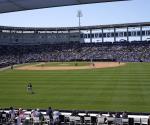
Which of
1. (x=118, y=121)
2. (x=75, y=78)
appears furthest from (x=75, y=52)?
(x=118, y=121)

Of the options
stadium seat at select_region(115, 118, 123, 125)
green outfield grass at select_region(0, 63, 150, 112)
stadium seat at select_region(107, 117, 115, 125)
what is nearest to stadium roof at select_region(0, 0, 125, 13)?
stadium seat at select_region(115, 118, 123, 125)

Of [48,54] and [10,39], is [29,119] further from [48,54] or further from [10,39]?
[10,39]

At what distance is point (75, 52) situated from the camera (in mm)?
114688

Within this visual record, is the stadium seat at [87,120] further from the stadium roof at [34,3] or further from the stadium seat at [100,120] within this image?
the stadium roof at [34,3]

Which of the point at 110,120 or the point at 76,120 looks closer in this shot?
the point at 110,120

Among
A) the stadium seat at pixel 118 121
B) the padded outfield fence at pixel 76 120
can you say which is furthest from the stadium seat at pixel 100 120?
the stadium seat at pixel 118 121

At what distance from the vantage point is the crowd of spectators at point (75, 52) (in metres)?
98.9

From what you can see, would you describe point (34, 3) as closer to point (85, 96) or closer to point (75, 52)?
point (85, 96)

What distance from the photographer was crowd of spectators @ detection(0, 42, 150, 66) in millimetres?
98938

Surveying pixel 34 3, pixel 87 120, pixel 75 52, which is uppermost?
pixel 75 52

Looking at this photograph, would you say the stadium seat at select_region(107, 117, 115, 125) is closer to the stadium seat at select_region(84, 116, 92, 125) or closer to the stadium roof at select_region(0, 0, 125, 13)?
the stadium seat at select_region(84, 116, 92, 125)

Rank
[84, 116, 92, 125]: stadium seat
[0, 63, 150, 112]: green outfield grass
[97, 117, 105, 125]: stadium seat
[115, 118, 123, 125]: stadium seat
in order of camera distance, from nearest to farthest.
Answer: [115, 118, 123, 125]: stadium seat → [97, 117, 105, 125]: stadium seat → [84, 116, 92, 125]: stadium seat → [0, 63, 150, 112]: green outfield grass

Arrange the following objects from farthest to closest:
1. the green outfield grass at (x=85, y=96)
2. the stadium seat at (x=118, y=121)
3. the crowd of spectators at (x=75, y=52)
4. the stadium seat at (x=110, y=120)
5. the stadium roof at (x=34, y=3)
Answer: the crowd of spectators at (x=75, y=52), the green outfield grass at (x=85, y=96), the stadium seat at (x=110, y=120), the stadium seat at (x=118, y=121), the stadium roof at (x=34, y=3)

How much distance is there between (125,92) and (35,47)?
308 feet
